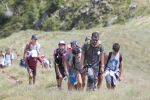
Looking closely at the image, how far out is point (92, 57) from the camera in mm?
9914

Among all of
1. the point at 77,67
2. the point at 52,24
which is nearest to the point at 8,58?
the point at 77,67

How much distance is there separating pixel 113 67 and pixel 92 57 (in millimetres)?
881

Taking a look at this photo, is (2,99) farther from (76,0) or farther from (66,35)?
(76,0)

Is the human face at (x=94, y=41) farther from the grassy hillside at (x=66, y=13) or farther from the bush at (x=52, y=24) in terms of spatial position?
the bush at (x=52, y=24)

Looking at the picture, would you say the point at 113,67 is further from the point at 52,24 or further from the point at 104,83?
the point at 52,24

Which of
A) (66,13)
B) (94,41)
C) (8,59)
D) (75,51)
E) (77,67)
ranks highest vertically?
(66,13)

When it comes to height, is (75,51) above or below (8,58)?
above

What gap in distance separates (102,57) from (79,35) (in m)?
26.3

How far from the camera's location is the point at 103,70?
10172 millimetres

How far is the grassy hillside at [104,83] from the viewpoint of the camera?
841 centimetres

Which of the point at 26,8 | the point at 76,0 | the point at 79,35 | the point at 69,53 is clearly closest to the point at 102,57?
the point at 69,53

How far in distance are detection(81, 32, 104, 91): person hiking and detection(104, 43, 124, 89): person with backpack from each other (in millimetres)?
415

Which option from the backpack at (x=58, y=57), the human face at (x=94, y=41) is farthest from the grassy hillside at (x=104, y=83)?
the human face at (x=94, y=41)

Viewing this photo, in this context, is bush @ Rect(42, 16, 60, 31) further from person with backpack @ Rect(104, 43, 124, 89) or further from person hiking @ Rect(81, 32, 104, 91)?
person hiking @ Rect(81, 32, 104, 91)
